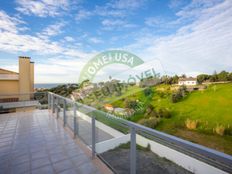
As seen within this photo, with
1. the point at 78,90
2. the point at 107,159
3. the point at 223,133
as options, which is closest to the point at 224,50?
the point at 223,133

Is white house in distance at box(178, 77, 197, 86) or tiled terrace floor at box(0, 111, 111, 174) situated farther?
white house in distance at box(178, 77, 197, 86)

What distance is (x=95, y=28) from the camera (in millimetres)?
9906

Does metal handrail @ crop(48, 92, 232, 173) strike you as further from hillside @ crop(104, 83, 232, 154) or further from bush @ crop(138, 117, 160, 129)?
bush @ crop(138, 117, 160, 129)

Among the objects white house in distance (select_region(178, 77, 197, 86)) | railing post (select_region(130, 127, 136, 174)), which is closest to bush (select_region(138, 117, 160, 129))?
white house in distance (select_region(178, 77, 197, 86))

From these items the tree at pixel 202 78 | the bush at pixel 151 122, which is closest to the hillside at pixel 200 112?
the bush at pixel 151 122

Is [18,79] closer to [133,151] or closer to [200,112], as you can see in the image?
[133,151]

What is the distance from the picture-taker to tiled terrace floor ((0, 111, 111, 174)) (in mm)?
2256

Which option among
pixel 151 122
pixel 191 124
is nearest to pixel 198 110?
pixel 191 124

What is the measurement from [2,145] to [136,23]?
973 centimetres

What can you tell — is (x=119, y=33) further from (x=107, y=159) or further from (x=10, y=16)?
(x=107, y=159)

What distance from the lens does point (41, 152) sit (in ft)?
9.10

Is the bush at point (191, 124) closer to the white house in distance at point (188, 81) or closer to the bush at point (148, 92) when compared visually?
the bush at point (148, 92)

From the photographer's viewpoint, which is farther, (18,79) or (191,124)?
(191,124)

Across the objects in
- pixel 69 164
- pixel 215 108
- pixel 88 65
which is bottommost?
pixel 215 108
